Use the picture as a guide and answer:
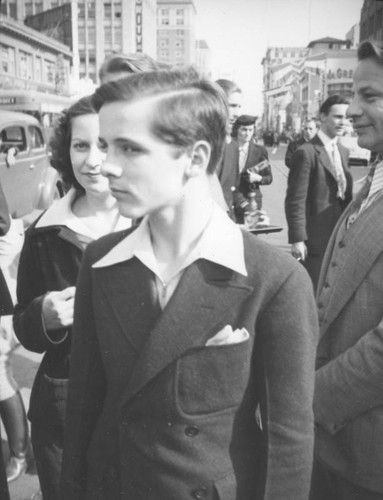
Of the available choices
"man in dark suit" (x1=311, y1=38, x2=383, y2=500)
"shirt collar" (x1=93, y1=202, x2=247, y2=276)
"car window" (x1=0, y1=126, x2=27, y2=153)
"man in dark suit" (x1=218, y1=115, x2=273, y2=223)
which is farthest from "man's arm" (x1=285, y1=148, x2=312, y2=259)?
"car window" (x1=0, y1=126, x2=27, y2=153)

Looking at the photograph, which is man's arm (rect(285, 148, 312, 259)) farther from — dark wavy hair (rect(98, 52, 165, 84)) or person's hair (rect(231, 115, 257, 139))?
dark wavy hair (rect(98, 52, 165, 84))

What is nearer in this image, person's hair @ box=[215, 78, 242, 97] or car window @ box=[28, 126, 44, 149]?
person's hair @ box=[215, 78, 242, 97]

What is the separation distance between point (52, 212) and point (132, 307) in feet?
2.41

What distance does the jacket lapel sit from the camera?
113 centimetres

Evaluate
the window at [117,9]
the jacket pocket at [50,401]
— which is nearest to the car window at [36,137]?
the window at [117,9]

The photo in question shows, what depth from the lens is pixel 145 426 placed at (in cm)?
119

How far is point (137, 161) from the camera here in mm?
1106

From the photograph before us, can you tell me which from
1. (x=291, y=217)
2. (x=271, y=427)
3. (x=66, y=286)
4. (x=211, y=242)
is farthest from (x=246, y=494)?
(x=291, y=217)

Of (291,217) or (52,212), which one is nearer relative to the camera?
(52,212)

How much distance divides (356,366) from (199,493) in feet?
1.68

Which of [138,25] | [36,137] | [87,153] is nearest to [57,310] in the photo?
Answer: [87,153]

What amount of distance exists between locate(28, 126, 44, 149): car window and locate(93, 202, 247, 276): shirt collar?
936 centimetres

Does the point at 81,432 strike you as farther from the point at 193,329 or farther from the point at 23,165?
the point at 23,165

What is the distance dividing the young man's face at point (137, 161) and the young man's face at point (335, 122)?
3.09 m
